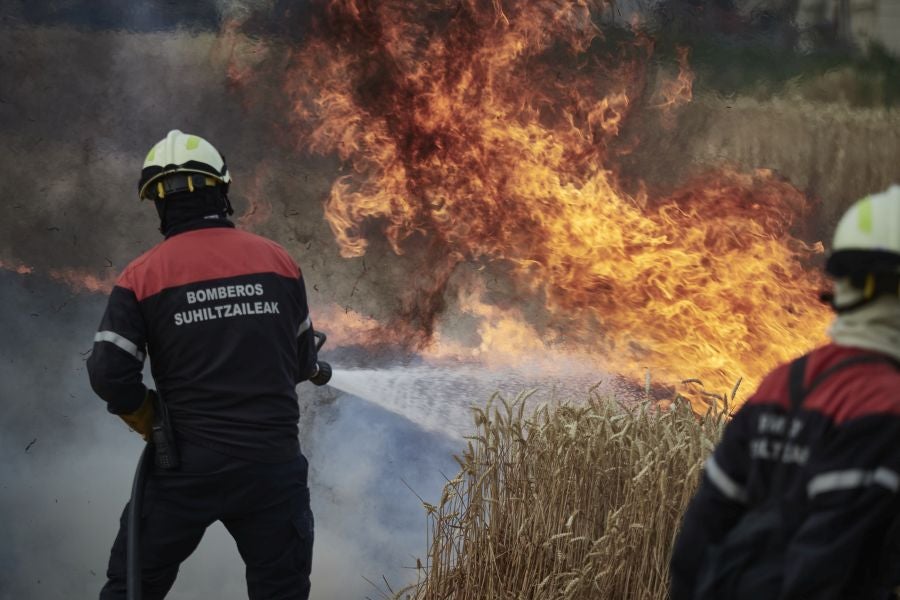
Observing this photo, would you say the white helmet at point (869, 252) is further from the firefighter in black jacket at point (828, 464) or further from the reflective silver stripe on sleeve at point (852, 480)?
the reflective silver stripe on sleeve at point (852, 480)

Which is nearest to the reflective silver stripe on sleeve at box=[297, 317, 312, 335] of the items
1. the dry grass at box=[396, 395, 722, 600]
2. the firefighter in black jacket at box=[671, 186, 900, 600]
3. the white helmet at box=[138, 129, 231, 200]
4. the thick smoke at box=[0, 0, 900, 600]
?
the white helmet at box=[138, 129, 231, 200]

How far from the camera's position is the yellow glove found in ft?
11.6

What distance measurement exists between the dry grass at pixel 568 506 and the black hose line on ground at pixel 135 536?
3.47 ft

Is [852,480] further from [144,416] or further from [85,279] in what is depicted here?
[85,279]

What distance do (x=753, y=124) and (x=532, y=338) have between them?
194 cm

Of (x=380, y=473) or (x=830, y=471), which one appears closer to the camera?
(x=830, y=471)

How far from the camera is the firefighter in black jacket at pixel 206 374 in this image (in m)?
3.46

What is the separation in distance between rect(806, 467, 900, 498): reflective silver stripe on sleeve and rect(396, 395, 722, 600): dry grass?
2066 mm

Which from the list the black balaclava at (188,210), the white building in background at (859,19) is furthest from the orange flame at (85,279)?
the white building in background at (859,19)

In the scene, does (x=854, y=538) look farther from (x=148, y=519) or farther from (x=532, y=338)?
(x=532, y=338)

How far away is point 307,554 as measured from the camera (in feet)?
12.1

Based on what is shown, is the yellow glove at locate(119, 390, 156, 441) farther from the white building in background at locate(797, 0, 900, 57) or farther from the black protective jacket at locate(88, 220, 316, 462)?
the white building in background at locate(797, 0, 900, 57)

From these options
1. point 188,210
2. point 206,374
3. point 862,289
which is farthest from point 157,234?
point 862,289

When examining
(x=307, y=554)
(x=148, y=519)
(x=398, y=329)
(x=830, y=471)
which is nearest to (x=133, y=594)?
(x=148, y=519)
